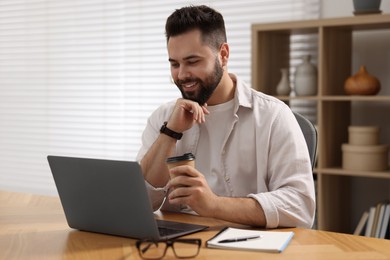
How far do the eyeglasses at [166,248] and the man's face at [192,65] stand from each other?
0.67 metres

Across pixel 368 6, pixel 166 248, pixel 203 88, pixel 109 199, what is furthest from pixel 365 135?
pixel 166 248

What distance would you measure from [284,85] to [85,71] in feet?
5.36

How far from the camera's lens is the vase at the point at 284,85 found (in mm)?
3332

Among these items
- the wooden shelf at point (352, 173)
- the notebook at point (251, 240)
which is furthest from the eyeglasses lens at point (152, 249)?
the wooden shelf at point (352, 173)

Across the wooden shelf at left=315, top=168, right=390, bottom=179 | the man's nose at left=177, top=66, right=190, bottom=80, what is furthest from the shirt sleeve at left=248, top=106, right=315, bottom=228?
the wooden shelf at left=315, top=168, right=390, bottom=179

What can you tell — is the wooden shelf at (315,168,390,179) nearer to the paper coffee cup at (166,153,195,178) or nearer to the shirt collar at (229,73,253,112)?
the shirt collar at (229,73,253,112)

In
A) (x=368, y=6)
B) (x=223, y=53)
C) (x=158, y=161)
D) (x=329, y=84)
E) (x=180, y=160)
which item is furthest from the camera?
(x=329, y=84)

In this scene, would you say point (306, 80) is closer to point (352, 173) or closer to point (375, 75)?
point (375, 75)

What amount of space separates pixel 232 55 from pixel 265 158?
6.04ft

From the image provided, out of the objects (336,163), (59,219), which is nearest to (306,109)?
(336,163)

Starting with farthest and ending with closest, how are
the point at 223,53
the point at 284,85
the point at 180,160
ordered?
the point at 284,85, the point at 223,53, the point at 180,160

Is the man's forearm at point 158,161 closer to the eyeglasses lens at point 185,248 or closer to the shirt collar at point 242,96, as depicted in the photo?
the shirt collar at point 242,96

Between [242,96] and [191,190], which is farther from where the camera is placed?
[242,96]

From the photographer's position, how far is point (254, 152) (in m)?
2.05
